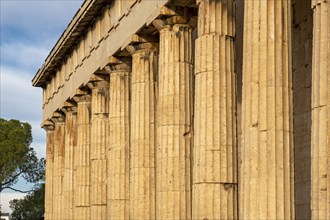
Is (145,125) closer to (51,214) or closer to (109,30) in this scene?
(109,30)

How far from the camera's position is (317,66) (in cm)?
2180

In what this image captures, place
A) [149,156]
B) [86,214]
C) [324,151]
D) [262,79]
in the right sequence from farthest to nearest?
[86,214] → [149,156] → [262,79] → [324,151]

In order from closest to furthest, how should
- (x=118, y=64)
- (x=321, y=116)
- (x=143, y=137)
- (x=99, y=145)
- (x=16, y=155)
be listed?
(x=321, y=116)
(x=143, y=137)
(x=118, y=64)
(x=99, y=145)
(x=16, y=155)

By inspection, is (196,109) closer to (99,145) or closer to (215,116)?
(215,116)

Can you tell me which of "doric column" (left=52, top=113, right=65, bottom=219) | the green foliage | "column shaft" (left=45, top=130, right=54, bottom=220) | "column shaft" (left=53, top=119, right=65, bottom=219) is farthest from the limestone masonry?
the green foliage

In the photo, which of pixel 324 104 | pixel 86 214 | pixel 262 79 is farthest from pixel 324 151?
pixel 86 214

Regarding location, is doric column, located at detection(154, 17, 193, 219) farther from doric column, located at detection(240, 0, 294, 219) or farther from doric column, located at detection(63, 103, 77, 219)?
doric column, located at detection(63, 103, 77, 219)

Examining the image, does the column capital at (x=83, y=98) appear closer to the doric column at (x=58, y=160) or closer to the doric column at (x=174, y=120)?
the doric column at (x=58, y=160)

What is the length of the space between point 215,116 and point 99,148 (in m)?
17.8

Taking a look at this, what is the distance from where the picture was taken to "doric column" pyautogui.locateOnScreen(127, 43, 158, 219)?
35000mm

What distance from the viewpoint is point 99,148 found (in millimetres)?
43688

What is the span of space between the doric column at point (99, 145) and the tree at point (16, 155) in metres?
70.2

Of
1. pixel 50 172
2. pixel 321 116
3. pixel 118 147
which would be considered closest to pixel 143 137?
pixel 118 147

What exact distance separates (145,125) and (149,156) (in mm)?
1447
